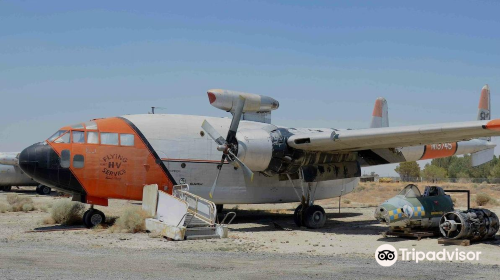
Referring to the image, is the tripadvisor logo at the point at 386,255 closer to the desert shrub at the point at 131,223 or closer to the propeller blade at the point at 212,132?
the propeller blade at the point at 212,132

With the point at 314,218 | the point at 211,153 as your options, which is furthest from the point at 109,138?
the point at 314,218

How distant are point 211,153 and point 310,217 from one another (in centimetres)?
430

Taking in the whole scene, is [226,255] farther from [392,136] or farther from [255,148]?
[392,136]

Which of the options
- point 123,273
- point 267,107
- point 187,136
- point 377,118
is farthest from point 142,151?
point 377,118

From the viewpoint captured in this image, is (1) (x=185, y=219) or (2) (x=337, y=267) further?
(1) (x=185, y=219)

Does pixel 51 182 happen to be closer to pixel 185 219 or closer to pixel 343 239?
pixel 185 219

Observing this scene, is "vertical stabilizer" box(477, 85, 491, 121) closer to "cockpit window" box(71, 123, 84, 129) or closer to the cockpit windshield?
the cockpit windshield

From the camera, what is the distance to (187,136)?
1844cm

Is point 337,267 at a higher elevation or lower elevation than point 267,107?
lower

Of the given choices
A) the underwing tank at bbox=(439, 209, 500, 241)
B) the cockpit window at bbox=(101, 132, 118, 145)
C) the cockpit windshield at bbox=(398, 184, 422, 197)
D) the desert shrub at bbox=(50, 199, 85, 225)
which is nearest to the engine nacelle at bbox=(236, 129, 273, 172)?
the cockpit window at bbox=(101, 132, 118, 145)

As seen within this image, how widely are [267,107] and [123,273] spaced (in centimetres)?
1037

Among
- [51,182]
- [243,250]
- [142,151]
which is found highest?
[142,151]

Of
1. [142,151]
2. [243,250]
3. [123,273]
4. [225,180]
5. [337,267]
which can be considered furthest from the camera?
[225,180]

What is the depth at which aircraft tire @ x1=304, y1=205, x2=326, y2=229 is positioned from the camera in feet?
61.9
